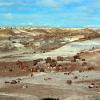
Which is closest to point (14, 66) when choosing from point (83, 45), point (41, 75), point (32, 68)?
point (32, 68)

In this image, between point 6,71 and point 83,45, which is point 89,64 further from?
point 83,45

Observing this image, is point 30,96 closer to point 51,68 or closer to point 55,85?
point 55,85

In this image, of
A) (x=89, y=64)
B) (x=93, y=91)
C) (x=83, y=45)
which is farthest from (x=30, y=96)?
(x=83, y=45)

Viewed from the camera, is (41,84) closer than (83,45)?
Yes

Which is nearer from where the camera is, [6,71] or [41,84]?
[41,84]

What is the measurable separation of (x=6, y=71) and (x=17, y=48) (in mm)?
41890

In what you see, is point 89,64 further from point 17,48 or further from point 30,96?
point 17,48

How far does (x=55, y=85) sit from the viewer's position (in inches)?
1489

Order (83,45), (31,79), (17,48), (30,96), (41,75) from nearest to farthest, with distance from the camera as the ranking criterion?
1. (30,96)
2. (31,79)
3. (41,75)
4. (83,45)
5. (17,48)

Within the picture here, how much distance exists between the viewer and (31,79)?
42.5 m

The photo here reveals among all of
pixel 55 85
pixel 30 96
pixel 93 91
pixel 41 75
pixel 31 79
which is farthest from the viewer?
pixel 41 75

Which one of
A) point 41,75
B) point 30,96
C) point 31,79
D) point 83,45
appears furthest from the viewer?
point 83,45

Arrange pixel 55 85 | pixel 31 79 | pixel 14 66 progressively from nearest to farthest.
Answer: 1. pixel 55 85
2. pixel 31 79
3. pixel 14 66

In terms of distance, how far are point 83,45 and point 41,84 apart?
3968 cm
